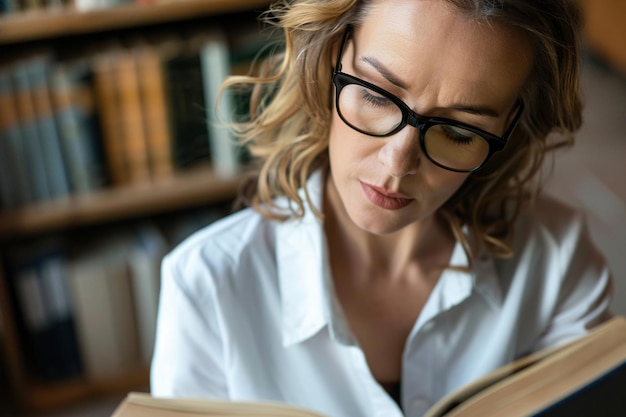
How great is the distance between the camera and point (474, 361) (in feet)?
3.48

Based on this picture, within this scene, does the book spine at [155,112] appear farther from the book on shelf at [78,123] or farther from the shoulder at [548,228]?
the shoulder at [548,228]

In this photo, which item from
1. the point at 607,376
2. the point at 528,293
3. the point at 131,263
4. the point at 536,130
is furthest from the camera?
the point at 131,263

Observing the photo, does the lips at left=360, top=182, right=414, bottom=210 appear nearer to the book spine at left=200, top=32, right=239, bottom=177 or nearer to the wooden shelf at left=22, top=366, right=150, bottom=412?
the book spine at left=200, top=32, right=239, bottom=177

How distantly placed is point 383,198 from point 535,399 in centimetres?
26

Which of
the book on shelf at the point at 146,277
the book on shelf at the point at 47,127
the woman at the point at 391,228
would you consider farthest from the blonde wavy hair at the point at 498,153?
the book on shelf at the point at 146,277

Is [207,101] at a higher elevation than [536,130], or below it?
below

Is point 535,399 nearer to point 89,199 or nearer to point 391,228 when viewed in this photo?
point 391,228

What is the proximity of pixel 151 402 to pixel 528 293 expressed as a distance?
21.5 inches

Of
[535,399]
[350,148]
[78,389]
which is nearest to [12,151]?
[78,389]

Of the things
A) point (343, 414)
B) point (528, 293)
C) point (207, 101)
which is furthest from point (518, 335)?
point (207, 101)

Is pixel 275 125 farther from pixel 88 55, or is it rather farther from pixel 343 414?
pixel 88 55

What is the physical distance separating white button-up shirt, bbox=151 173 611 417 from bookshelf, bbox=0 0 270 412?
2.50 ft

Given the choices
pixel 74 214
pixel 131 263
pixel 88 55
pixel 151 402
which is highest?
pixel 88 55

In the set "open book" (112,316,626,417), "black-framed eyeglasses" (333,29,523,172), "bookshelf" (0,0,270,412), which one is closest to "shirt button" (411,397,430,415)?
"open book" (112,316,626,417)
